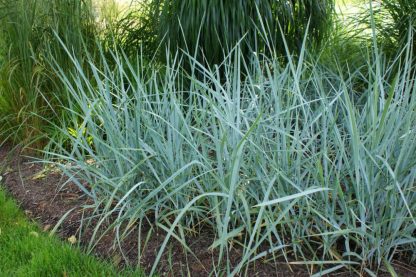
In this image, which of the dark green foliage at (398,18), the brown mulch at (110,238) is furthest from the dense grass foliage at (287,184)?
the dark green foliage at (398,18)

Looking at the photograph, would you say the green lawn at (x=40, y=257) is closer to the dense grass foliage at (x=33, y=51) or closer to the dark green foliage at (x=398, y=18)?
the dense grass foliage at (x=33, y=51)

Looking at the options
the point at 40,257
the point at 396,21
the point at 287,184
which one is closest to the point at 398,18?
the point at 396,21

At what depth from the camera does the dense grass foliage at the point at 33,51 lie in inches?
147

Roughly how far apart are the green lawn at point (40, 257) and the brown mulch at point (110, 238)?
0.08m

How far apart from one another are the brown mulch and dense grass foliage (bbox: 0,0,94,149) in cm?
36

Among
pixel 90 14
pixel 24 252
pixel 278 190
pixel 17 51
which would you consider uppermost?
pixel 90 14

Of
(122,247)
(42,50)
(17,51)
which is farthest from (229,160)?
(17,51)

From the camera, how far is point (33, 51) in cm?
372

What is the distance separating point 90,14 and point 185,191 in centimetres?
213

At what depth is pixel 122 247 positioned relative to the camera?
2574mm

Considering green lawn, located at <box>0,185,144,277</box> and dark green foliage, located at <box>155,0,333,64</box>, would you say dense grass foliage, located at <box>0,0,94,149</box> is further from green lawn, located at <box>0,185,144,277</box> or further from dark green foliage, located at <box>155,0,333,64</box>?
green lawn, located at <box>0,185,144,277</box>

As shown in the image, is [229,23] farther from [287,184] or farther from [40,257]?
[40,257]

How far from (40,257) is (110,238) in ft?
1.09

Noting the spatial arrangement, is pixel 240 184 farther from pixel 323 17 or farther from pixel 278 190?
pixel 323 17
